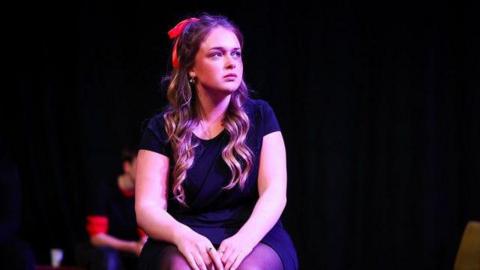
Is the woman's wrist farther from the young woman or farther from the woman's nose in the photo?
the woman's nose

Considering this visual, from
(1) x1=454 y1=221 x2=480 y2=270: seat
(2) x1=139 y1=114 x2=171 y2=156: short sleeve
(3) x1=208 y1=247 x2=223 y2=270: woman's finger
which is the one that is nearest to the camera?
(3) x1=208 y1=247 x2=223 y2=270: woman's finger

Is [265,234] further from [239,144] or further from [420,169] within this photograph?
[420,169]

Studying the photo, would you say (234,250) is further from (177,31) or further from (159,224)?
(177,31)

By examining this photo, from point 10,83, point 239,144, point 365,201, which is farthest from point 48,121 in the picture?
point 239,144

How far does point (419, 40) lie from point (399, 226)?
1.11 metres

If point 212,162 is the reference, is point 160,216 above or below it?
below

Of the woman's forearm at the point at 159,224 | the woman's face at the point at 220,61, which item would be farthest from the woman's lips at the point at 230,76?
the woman's forearm at the point at 159,224

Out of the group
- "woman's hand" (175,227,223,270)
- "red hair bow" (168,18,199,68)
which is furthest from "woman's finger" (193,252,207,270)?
"red hair bow" (168,18,199,68)

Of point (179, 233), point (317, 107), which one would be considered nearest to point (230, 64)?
point (179, 233)

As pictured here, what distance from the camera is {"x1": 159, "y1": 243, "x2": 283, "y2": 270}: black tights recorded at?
2102 millimetres

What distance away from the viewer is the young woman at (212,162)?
2268mm

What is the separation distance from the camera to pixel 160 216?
2250 mm

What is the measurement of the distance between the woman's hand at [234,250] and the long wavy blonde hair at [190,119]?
22 cm

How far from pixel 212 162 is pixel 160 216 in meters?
0.26
